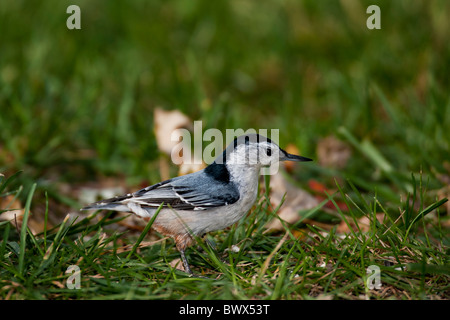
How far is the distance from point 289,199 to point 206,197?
983 millimetres

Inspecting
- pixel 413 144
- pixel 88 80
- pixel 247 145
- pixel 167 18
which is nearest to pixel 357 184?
pixel 413 144

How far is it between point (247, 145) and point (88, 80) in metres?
3.08

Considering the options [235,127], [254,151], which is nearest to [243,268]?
[254,151]

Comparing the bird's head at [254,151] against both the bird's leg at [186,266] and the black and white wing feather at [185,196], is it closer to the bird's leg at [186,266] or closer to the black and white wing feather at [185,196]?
the black and white wing feather at [185,196]

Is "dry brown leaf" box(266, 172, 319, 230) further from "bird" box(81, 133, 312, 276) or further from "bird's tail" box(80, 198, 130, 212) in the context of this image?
"bird's tail" box(80, 198, 130, 212)

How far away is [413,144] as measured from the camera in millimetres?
4398

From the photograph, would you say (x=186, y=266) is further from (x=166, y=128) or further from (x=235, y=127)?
(x=235, y=127)

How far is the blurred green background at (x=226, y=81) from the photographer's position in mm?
4523

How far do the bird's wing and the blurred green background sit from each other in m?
1.18

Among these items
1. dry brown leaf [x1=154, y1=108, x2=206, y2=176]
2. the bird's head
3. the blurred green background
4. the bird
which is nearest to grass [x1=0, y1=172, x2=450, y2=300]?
the bird

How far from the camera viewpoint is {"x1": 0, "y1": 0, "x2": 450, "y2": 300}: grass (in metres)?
2.81

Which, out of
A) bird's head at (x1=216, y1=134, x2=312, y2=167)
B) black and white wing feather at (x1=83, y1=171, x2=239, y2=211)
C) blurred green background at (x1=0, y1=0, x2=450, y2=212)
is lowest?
black and white wing feather at (x1=83, y1=171, x2=239, y2=211)

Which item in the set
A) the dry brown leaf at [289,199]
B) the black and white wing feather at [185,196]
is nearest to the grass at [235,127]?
the dry brown leaf at [289,199]
